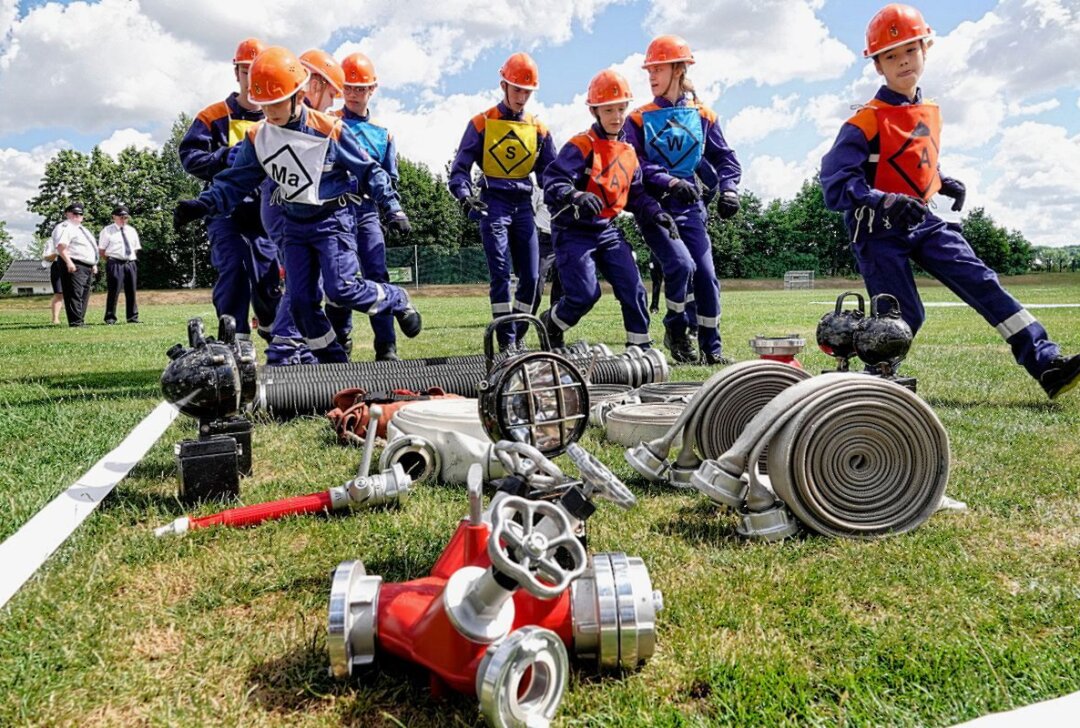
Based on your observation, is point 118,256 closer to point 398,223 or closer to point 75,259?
point 75,259

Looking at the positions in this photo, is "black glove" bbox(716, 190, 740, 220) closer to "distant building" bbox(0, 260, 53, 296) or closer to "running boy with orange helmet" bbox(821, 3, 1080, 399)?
"running boy with orange helmet" bbox(821, 3, 1080, 399)

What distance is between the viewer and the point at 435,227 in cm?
5378

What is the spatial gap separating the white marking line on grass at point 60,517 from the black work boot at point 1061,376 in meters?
4.57

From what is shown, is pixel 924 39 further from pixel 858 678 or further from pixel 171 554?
pixel 171 554

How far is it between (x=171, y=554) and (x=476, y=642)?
1.24 m

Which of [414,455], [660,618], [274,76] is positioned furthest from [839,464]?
[274,76]

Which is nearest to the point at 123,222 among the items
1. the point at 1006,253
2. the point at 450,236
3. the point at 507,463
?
the point at 507,463

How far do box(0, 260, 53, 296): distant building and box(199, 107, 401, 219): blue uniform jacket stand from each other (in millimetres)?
77357

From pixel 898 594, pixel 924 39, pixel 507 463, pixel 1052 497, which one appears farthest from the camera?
pixel 924 39

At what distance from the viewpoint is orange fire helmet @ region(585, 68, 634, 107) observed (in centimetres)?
590

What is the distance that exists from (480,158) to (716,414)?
5117 millimetres

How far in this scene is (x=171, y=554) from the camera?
2293mm

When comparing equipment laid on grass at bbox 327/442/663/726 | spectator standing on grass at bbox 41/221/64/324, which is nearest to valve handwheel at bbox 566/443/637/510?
equipment laid on grass at bbox 327/442/663/726

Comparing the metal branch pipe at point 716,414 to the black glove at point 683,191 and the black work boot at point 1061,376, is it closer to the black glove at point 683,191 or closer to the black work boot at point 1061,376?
the black work boot at point 1061,376
